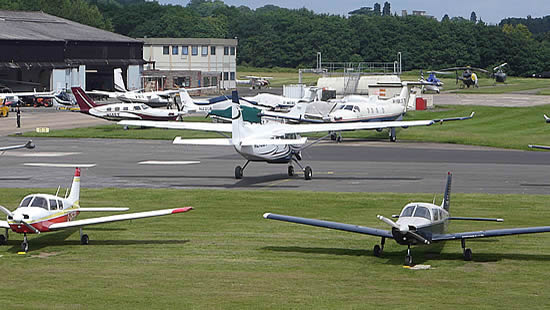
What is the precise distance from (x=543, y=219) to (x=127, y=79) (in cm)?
11146

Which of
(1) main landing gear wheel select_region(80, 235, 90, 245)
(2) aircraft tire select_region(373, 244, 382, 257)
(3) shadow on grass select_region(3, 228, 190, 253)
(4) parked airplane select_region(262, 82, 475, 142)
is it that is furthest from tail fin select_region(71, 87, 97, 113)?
(2) aircraft tire select_region(373, 244, 382, 257)

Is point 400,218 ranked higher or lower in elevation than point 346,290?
higher

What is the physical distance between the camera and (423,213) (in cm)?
2461

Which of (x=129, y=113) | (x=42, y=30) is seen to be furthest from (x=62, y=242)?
(x=42, y=30)

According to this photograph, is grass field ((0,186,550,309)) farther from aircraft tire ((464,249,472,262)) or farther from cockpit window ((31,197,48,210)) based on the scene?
cockpit window ((31,197,48,210))

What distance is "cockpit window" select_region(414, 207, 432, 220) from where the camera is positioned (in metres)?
24.5

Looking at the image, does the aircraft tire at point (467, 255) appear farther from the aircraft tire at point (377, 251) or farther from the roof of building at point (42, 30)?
the roof of building at point (42, 30)

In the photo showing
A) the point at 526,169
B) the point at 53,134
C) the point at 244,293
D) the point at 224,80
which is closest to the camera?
the point at 244,293

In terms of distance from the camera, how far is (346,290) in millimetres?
22203

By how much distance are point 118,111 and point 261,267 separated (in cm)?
5639

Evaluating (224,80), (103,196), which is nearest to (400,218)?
(103,196)

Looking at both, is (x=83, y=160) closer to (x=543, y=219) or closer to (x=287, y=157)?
(x=287, y=157)

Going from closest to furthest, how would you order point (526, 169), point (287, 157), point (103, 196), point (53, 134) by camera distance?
1. point (103, 196)
2. point (287, 157)
3. point (526, 169)
4. point (53, 134)

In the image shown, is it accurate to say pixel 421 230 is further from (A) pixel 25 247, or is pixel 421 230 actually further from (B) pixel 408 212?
(A) pixel 25 247
